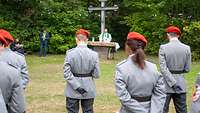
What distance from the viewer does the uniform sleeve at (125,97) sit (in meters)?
4.89

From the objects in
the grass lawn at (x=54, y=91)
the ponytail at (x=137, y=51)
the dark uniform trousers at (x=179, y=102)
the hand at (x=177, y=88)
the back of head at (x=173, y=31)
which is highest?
the ponytail at (x=137, y=51)

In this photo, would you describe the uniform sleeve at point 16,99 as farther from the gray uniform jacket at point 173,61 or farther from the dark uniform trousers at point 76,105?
the gray uniform jacket at point 173,61

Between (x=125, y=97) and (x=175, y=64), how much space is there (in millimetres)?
2939

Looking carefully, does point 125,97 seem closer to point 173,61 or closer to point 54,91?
point 173,61

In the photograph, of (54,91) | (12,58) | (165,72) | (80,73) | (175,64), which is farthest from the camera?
(54,91)

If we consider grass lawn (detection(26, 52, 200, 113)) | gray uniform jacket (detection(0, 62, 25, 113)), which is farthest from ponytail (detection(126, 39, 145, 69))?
grass lawn (detection(26, 52, 200, 113))

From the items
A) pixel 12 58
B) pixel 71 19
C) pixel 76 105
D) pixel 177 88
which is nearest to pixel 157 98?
pixel 12 58

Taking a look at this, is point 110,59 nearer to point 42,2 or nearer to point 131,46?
point 42,2

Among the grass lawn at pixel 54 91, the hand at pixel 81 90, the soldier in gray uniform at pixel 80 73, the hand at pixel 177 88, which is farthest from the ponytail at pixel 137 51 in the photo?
the grass lawn at pixel 54 91

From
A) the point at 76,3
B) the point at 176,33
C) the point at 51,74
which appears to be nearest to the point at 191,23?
the point at 76,3

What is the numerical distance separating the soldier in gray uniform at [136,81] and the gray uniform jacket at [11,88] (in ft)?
3.33

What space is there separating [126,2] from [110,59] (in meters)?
6.47

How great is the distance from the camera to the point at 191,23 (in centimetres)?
2242

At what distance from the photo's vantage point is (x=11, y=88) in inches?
191
